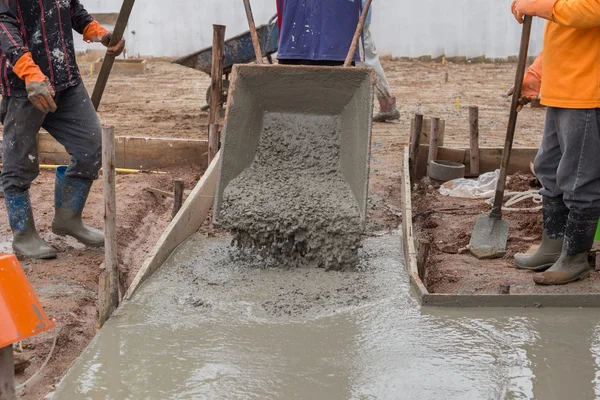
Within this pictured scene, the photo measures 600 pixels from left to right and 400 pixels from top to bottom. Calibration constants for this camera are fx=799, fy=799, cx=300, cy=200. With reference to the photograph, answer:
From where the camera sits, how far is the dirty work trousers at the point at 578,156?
158 inches

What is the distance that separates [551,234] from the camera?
4473 mm

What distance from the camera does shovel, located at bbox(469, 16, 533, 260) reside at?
4.68 metres

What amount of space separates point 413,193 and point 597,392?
340 centimetres

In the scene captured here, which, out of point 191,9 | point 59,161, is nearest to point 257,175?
point 59,161

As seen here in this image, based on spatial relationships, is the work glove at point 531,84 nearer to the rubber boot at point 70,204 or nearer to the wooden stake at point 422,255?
the wooden stake at point 422,255

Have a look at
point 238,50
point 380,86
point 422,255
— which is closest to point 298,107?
point 422,255

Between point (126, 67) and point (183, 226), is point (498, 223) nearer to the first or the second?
point (183, 226)

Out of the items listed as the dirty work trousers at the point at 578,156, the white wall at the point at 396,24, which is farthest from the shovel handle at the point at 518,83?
the white wall at the point at 396,24

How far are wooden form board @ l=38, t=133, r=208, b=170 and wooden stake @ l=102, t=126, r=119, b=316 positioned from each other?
10.3 ft

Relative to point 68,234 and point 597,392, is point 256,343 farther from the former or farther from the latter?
A: point 68,234

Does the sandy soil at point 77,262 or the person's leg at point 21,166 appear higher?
the person's leg at point 21,166

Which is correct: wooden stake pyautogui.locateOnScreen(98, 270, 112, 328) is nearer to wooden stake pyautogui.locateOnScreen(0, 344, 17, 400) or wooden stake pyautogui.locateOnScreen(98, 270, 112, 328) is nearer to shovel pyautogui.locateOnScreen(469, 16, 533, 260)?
wooden stake pyautogui.locateOnScreen(0, 344, 17, 400)

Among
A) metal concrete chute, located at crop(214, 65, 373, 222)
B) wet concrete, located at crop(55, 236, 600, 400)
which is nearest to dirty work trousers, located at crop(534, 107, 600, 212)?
wet concrete, located at crop(55, 236, 600, 400)

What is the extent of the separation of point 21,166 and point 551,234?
312 centimetres
